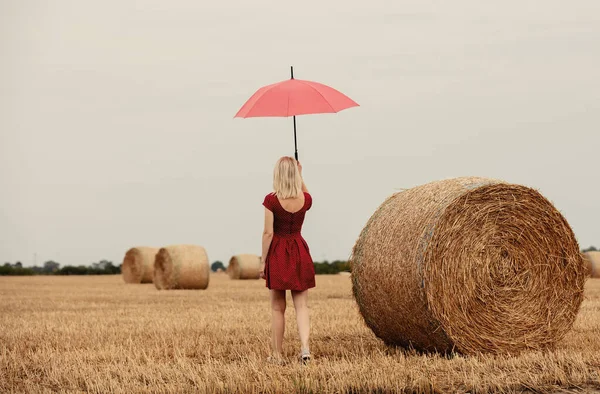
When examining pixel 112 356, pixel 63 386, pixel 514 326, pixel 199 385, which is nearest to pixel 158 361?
pixel 112 356

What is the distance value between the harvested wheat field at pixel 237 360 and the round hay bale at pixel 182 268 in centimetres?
984

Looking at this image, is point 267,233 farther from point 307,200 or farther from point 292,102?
point 292,102

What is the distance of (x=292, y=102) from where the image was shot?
28.5ft

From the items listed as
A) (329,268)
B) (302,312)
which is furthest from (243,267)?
(302,312)

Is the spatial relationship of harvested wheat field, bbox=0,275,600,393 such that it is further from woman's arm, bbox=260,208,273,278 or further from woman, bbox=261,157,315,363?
woman's arm, bbox=260,208,273,278

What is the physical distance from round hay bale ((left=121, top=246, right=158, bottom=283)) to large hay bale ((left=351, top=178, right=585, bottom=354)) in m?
21.6

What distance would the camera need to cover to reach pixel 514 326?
904 centimetres

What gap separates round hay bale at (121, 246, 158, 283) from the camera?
30328 millimetres

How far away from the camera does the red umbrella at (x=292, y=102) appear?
28.5 feet

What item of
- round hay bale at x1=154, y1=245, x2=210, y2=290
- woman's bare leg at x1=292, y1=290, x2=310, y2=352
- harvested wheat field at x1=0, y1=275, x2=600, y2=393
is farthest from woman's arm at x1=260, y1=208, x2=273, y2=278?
round hay bale at x1=154, y1=245, x2=210, y2=290

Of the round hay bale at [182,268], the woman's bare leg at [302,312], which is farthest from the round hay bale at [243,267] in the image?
the woman's bare leg at [302,312]

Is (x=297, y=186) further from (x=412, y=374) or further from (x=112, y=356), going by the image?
(x=112, y=356)

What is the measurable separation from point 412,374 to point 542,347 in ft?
8.60

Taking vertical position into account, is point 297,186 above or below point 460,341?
above
